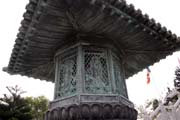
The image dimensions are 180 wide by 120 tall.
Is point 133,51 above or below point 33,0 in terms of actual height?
below

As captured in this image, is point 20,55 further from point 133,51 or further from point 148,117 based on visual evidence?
point 148,117

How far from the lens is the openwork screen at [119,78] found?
3777mm

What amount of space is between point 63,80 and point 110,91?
36.0 inches

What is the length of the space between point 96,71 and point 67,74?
54cm

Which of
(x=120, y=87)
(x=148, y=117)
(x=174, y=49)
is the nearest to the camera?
(x=120, y=87)

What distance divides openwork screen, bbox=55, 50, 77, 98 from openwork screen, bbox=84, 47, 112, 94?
0.22 m

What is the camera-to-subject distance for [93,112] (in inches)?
121

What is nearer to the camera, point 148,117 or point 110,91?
point 110,91

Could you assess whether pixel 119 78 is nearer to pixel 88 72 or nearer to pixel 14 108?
pixel 88 72

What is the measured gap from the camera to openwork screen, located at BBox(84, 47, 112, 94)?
3.54 metres

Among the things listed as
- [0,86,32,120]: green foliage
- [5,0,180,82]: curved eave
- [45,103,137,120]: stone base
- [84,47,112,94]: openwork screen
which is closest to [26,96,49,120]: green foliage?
[0,86,32,120]: green foliage

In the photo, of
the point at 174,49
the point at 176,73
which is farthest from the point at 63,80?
the point at 176,73

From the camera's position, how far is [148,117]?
247 inches

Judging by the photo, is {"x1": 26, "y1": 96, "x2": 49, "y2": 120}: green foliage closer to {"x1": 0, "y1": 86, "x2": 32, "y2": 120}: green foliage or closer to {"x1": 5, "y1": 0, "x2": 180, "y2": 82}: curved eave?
{"x1": 0, "y1": 86, "x2": 32, "y2": 120}: green foliage
